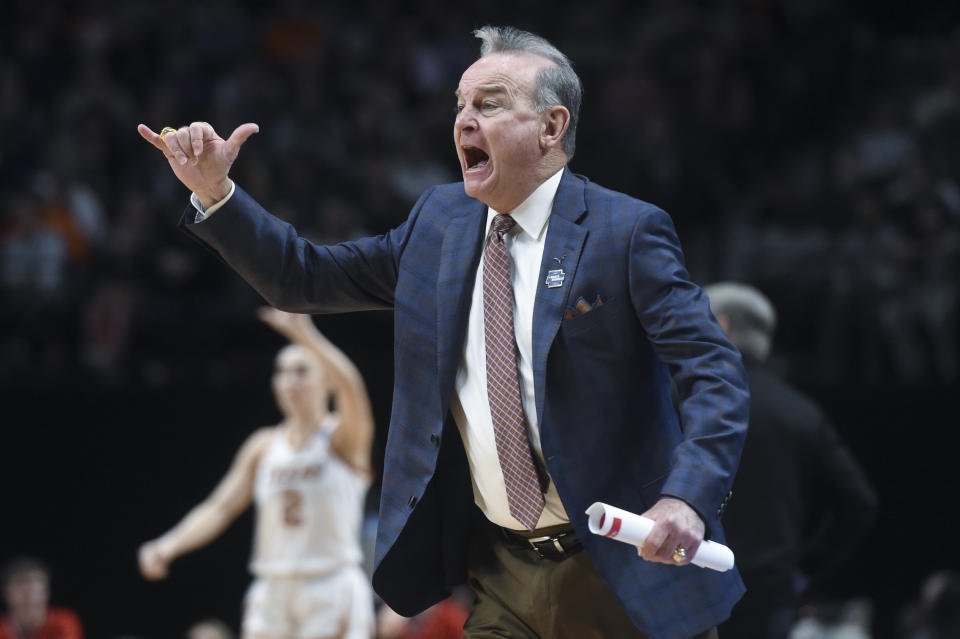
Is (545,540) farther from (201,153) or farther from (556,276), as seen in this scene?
(201,153)

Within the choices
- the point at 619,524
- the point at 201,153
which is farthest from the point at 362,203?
the point at 619,524

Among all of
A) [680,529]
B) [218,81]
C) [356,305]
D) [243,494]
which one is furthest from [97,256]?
[680,529]

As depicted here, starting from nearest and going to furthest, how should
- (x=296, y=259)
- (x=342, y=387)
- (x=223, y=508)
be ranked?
(x=296, y=259) → (x=342, y=387) → (x=223, y=508)

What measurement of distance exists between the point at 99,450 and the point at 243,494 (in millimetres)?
2266

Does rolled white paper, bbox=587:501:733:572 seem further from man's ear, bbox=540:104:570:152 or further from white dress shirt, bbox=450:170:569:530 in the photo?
man's ear, bbox=540:104:570:152

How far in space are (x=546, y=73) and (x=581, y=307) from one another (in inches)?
22.3

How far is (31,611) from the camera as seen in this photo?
7336 millimetres

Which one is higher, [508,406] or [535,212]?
[535,212]

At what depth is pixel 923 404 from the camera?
744cm

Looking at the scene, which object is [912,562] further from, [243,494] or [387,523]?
[387,523]

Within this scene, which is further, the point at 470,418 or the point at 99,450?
the point at 99,450

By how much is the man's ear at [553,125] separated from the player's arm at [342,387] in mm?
2447

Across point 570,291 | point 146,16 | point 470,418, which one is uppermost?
point 146,16

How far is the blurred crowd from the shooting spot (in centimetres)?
823
